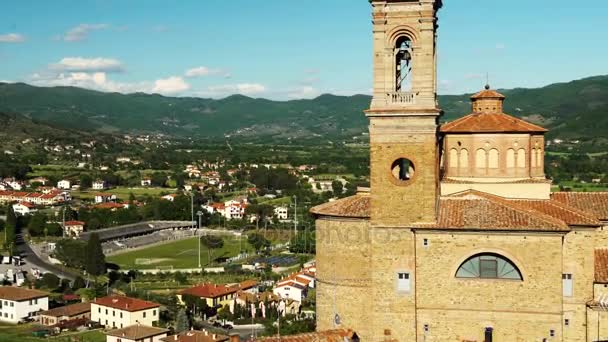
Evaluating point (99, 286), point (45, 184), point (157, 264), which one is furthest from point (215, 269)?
point (45, 184)

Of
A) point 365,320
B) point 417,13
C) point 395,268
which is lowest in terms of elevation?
point 365,320

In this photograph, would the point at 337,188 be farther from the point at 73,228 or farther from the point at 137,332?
the point at 137,332

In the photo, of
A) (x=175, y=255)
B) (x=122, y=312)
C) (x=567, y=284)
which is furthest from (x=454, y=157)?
(x=175, y=255)

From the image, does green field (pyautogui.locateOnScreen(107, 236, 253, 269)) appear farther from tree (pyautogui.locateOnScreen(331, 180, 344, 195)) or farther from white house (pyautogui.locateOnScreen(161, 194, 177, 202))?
tree (pyautogui.locateOnScreen(331, 180, 344, 195))

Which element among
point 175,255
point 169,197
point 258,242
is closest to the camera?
point 175,255

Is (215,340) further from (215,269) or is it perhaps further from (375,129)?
(215,269)

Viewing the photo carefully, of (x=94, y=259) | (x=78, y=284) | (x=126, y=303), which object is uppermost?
(x=94, y=259)

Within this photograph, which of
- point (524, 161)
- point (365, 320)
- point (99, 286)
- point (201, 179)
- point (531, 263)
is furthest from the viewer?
point (201, 179)

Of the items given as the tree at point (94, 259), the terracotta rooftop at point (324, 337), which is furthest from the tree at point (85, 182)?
the terracotta rooftop at point (324, 337)
